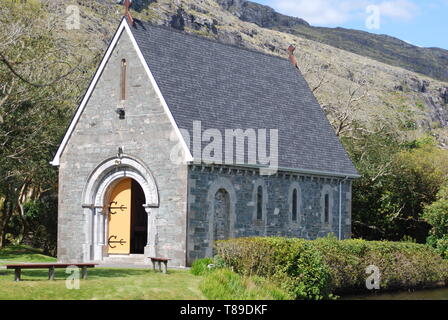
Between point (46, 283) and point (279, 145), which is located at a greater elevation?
point (279, 145)

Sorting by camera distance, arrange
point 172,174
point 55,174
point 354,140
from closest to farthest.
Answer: point 172,174
point 55,174
point 354,140

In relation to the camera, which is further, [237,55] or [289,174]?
[237,55]

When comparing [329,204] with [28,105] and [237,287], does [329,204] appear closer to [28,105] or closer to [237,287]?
[28,105]

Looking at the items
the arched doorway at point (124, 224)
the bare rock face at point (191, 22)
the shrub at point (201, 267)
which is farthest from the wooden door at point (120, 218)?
the bare rock face at point (191, 22)

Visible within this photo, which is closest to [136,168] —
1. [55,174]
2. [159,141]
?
[159,141]

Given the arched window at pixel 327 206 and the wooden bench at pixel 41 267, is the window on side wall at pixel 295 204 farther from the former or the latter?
the wooden bench at pixel 41 267

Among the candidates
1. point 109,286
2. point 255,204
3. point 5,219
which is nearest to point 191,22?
point 5,219

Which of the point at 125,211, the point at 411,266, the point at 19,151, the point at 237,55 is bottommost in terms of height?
the point at 411,266

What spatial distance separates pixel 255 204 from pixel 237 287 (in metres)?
10.3

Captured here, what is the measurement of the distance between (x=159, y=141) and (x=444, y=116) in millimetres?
169551

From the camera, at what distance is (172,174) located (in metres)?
32.4

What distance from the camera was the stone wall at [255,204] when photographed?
106 ft

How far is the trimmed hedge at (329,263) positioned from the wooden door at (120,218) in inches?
264

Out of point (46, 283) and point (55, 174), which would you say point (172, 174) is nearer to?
point (46, 283)
